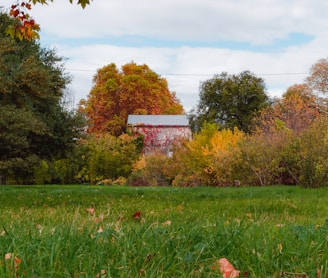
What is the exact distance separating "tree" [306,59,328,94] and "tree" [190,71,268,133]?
32.4 feet

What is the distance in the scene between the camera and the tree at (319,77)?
41.9 m

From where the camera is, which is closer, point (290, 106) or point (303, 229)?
point (303, 229)

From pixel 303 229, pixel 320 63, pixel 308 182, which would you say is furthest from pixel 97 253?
pixel 320 63

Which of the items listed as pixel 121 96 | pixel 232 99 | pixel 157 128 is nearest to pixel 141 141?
pixel 232 99

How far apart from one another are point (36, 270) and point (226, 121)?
3306 cm

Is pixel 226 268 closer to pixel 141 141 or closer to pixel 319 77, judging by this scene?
pixel 141 141

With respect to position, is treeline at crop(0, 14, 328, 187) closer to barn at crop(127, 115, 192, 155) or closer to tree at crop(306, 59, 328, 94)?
tree at crop(306, 59, 328, 94)

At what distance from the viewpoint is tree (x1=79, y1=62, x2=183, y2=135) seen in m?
52.8

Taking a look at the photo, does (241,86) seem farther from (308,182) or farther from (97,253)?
(97,253)

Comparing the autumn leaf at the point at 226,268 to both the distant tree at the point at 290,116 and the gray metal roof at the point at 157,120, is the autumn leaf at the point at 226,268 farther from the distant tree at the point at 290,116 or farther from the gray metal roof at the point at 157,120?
the gray metal roof at the point at 157,120

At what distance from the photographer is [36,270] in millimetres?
1934

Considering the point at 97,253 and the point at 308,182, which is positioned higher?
the point at 97,253

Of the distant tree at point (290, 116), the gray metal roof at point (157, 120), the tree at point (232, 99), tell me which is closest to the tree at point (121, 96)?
the gray metal roof at point (157, 120)

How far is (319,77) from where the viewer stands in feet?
138
